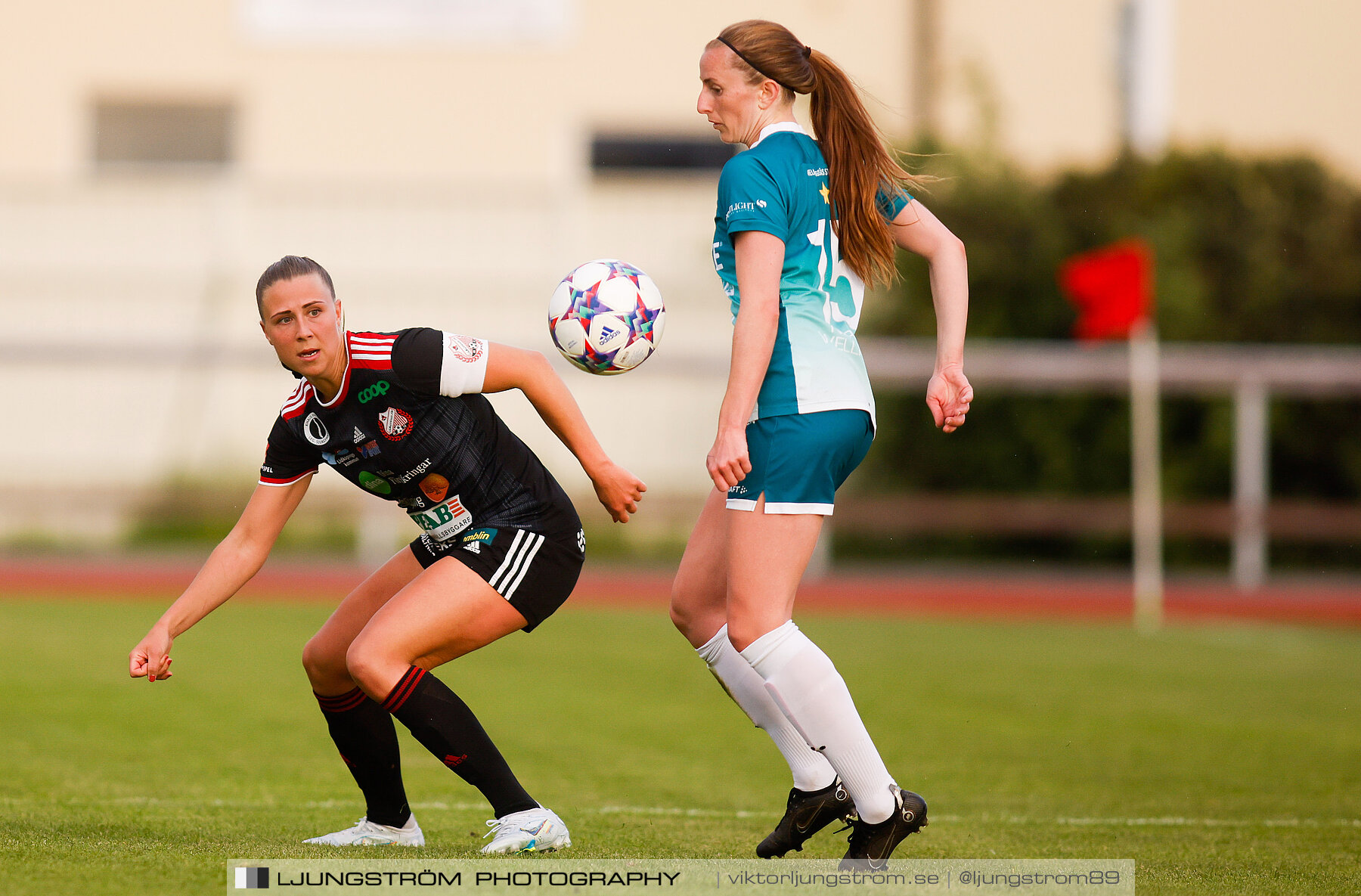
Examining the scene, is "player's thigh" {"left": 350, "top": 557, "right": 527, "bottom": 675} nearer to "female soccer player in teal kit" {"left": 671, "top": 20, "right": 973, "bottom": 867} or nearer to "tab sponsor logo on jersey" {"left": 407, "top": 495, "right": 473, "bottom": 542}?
"tab sponsor logo on jersey" {"left": 407, "top": 495, "right": 473, "bottom": 542}

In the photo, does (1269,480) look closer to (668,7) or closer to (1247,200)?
(1247,200)

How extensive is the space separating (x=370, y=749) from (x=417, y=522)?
655 mm

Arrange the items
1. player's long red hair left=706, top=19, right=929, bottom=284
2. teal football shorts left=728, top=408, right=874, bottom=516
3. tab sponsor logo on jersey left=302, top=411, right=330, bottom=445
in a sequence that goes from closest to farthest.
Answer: teal football shorts left=728, top=408, right=874, bottom=516 < player's long red hair left=706, top=19, right=929, bottom=284 < tab sponsor logo on jersey left=302, top=411, right=330, bottom=445

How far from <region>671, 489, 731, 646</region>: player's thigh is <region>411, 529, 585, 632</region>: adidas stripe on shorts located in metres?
0.29

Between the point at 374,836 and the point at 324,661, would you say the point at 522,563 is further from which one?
the point at 374,836

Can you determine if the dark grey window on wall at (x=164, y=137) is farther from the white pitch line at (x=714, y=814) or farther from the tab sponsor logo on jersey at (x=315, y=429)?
the tab sponsor logo on jersey at (x=315, y=429)

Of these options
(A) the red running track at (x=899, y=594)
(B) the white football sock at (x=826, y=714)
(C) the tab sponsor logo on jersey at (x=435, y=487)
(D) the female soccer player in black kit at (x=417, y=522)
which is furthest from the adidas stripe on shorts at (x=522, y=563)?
(A) the red running track at (x=899, y=594)

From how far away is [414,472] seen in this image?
394cm

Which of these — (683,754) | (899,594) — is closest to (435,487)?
(683,754)

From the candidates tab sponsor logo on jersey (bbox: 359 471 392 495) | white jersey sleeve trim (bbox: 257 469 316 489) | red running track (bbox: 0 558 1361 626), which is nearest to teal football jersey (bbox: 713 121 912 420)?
tab sponsor logo on jersey (bbox: 359 471 392 495)

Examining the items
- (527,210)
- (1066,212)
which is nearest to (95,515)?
(527,210)

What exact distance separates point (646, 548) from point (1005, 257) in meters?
5.10

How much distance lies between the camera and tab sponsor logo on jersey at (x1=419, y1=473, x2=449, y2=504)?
3.98 meters

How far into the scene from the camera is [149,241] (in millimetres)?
18219
